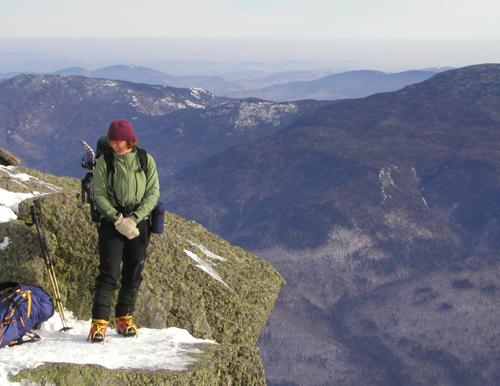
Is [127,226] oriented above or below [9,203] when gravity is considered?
above

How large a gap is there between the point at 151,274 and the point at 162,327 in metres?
2.06

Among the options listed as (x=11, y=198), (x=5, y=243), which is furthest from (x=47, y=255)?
(x=11, y=198)

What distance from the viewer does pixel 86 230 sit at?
17578 mm

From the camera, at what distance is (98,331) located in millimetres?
14039

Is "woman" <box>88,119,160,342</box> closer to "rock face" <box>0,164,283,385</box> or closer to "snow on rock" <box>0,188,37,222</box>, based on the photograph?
"rock face" <box>0,164,283,385</box>

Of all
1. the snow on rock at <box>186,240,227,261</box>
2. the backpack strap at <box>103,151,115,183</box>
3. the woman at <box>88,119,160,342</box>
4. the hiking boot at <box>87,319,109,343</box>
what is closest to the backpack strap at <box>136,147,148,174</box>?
the woman at <box>88,119,160,342</box>

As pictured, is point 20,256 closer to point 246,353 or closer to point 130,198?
point 130,198

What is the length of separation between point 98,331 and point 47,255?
323 cm

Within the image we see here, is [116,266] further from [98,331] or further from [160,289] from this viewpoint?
[160,289]

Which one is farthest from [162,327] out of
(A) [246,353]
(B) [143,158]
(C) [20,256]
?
(B) [143,158]

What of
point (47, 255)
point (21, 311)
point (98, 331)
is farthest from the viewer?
point (47, 255)

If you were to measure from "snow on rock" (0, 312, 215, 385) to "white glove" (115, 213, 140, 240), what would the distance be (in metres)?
2.90

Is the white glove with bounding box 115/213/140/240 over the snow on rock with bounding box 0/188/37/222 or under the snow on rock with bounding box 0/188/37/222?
over

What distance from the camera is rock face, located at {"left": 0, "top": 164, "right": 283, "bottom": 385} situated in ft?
45.5
